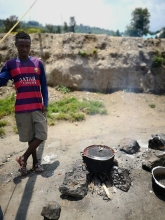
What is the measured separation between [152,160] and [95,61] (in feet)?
25.6

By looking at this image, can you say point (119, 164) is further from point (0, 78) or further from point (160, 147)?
point (0, 78)

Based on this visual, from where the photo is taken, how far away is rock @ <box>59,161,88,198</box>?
313 cm

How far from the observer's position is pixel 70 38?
10703 mm

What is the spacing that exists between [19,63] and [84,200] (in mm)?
2571

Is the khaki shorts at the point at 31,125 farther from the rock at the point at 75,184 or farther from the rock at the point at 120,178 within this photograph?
the rock at the point at 120,178

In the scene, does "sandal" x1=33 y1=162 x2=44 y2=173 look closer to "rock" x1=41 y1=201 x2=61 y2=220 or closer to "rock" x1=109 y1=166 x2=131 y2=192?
"rock" x1=41 y1=201 x2=61 y2=220

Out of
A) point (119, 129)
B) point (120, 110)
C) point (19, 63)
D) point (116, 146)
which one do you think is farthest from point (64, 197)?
point (120, 110)

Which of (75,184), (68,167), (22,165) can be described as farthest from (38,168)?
(75,184)

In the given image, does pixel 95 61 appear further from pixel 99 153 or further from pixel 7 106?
pixel 99 153

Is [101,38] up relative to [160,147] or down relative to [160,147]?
up

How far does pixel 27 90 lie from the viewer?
318 centimetres

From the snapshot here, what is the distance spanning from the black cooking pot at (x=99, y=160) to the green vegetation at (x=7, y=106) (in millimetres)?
4865

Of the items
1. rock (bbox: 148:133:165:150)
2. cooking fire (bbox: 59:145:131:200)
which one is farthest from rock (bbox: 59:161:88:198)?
rock (bbox: 148:133:165:150)

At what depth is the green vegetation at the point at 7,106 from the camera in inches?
291
